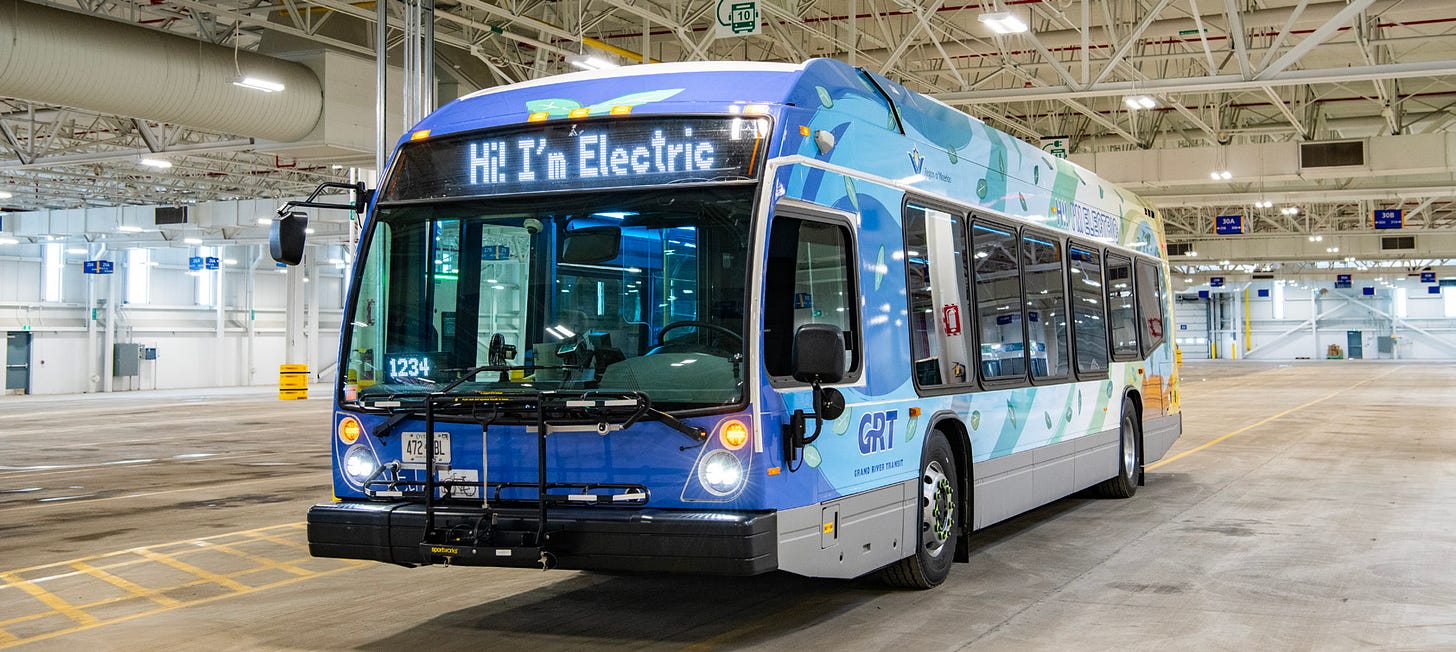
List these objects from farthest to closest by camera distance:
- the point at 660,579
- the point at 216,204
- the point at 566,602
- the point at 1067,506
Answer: the point at 216,204 < the point at 1067,506 < the point at 660,579 < the point at 566,602

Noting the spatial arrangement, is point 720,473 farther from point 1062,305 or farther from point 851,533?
point 1062,305

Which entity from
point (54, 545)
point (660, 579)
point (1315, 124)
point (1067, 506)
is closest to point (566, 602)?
point (660, 579)

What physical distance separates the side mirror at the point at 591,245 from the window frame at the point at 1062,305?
164 inches

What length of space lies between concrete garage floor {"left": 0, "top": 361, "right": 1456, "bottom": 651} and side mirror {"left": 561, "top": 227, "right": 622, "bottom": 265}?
6.60 feet

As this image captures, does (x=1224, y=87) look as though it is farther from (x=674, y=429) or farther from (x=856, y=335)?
(x=674, y=429)

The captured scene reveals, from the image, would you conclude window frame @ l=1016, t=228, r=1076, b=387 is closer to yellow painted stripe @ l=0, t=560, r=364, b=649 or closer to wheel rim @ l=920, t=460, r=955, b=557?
wheel rim @ l=920, t=460, r=955, b=557

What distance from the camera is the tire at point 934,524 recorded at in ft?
25.4

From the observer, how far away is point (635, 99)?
6.55 m

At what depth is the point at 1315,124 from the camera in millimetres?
31062

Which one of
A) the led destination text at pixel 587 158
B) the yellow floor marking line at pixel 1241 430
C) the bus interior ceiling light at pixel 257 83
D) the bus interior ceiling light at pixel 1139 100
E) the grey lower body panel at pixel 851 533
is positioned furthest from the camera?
the bus interior ceiling light at pixel 1139 100

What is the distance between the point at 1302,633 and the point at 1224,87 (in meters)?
14.8

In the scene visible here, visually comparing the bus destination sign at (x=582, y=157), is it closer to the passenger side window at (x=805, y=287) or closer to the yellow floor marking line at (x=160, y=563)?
the passenger side window at (x=805, y=287)

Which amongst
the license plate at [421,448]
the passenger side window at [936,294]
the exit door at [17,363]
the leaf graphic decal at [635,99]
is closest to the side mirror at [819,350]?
the leaf graphic decal at [635,99]

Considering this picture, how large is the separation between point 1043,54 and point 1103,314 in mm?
9523
